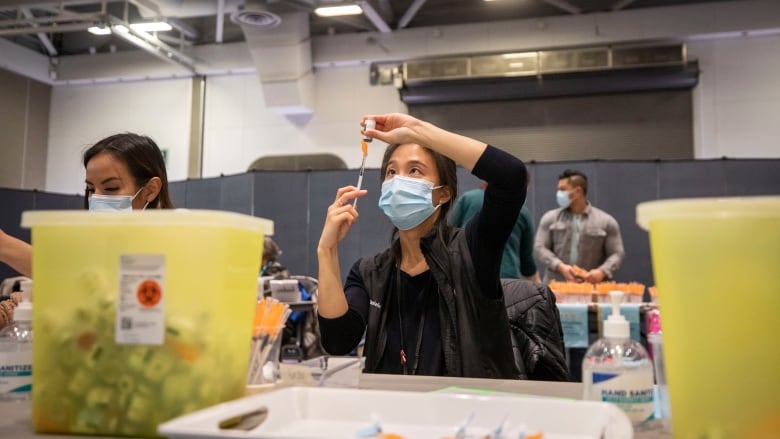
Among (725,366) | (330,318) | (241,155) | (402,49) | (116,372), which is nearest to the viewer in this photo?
(725,366)

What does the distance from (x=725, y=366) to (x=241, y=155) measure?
8.74 m

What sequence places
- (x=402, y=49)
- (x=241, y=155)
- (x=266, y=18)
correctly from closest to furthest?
(x=266, y=18), (x=402, y=49), (x=241, y=155)

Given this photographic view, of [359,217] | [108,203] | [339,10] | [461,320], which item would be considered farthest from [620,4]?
[108,203]

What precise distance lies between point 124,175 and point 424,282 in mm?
913

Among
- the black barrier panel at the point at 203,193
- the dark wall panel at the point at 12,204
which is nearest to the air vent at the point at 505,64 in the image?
the black barrier panel at the point at 203,193

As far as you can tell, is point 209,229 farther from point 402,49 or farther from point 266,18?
point 402,49

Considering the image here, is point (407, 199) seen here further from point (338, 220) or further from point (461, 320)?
point (461, 320)

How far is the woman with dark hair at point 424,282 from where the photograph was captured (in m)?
1.54

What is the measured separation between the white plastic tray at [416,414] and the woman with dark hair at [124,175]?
116 cm

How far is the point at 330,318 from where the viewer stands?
164 cm

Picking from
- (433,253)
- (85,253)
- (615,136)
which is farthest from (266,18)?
(85,253)

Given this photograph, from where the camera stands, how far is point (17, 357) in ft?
3.31

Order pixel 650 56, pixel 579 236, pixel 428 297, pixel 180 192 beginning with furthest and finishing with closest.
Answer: pixel 180 192
pixel 650 56
pixel 579 236
pixel 428 297

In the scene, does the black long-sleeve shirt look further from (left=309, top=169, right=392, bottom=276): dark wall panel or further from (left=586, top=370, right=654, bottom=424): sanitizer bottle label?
(left=309, top=169, right=392, bottom=276): dark wall panel
